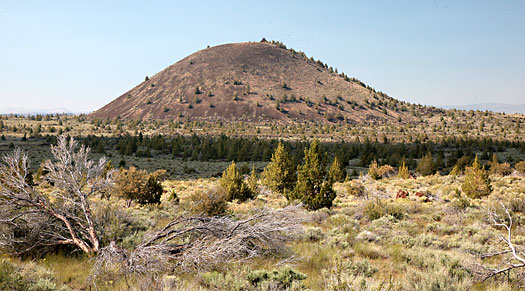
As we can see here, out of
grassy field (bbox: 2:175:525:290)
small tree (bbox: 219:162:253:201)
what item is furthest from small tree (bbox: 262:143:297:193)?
grassy field (bbox: 2:175:525:290)

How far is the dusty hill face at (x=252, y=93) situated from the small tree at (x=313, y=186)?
86.6m

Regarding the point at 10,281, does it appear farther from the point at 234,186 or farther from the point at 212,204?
the point at 234,186

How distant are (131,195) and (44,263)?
376 inches

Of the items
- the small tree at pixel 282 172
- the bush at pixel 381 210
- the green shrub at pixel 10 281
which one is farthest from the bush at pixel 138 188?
the bush at pixel 381 210

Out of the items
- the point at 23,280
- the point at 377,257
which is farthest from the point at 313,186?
the point at 23,280

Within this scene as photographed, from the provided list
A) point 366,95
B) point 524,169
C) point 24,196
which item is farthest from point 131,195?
point 366,95

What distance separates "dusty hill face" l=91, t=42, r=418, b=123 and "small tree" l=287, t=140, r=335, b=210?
86.6 m

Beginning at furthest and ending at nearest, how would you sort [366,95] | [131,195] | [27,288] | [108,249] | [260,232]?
[366,95]
[131,195]
[260,232]
[108,249]
[27,288]

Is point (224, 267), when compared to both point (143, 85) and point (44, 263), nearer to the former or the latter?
point (44, 263)

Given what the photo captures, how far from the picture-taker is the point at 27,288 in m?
4.79

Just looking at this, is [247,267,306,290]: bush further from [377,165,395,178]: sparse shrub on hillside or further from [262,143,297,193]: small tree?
[377,165,395,178]: sparse shrub on hillside

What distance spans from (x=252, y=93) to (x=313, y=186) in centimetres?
10792

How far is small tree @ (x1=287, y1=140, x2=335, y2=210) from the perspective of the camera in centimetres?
1536

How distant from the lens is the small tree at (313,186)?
15.4 m
